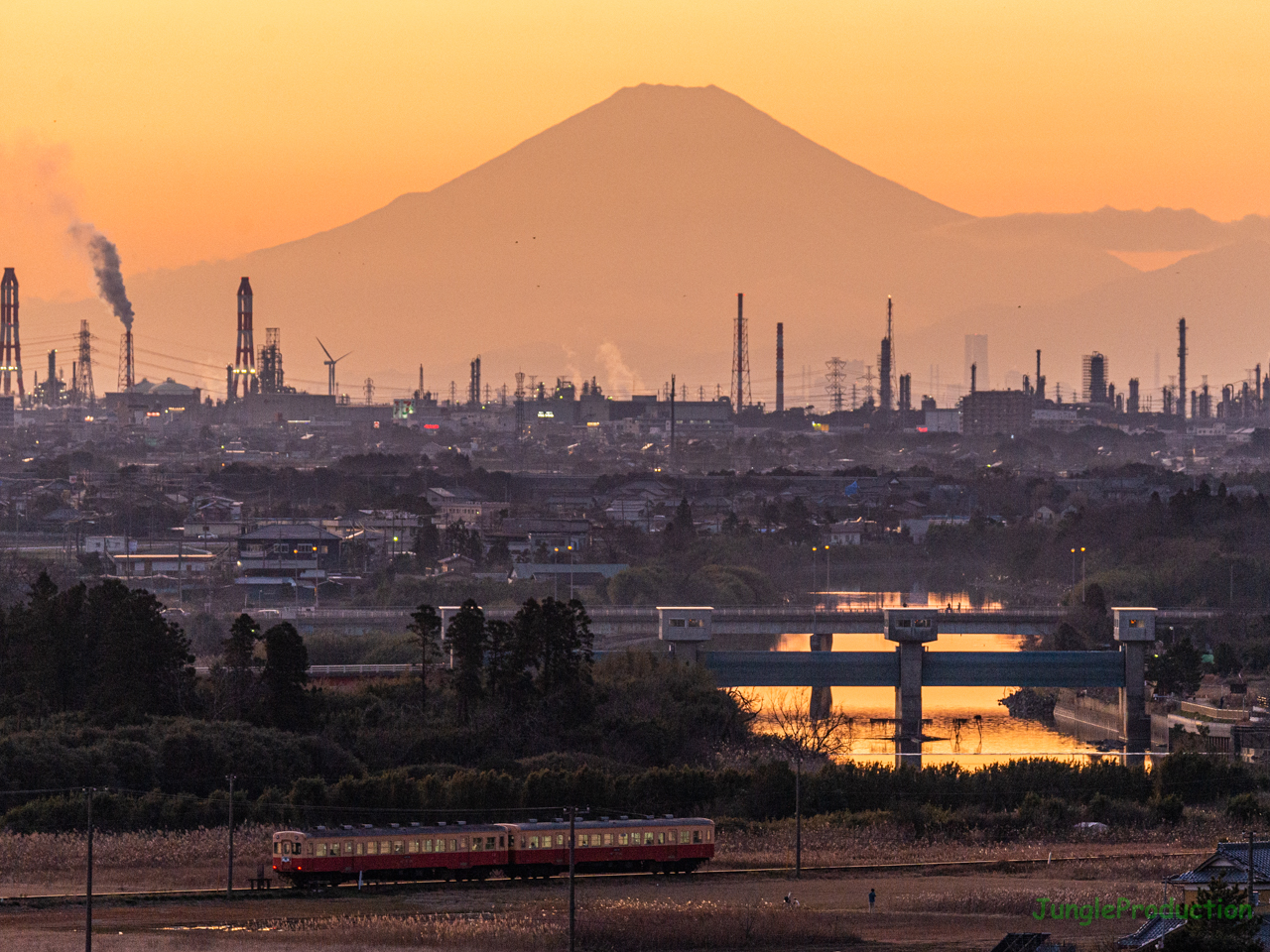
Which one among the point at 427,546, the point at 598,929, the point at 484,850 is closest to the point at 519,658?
the point at 484,850

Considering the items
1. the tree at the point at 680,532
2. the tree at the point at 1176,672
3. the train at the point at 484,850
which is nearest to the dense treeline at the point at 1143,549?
the tree at the point at 680,532

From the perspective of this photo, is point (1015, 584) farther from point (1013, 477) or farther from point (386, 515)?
point (1013, 477)

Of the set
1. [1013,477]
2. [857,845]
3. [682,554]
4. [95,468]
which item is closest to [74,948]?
[857,845]

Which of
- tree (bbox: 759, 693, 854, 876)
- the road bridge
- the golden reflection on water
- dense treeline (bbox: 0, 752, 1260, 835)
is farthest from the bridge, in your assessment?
dense treeline (bbox: 0, 752, 1260, 835)

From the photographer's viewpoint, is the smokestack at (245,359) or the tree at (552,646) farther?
the smokestack at (245,359)

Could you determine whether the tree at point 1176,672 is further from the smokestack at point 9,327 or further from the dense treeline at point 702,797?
the smokestack at point 9,327

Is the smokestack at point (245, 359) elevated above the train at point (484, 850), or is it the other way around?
the smokestack at point (245, 359)
